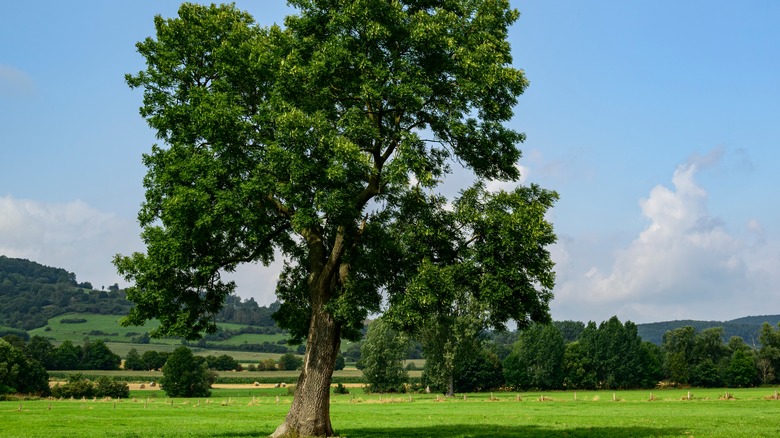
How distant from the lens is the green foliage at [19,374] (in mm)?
109500

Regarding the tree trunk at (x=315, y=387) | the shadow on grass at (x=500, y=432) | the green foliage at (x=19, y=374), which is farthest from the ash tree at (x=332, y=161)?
the green foliage at (x=19, y=374)

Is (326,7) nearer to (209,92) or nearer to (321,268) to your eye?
(209,92)

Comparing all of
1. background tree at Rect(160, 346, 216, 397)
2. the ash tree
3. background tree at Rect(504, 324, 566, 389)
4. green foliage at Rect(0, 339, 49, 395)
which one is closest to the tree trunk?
the ash tree

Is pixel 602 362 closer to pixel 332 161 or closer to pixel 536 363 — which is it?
pixel 536 363

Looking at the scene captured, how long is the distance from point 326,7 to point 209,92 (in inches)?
288

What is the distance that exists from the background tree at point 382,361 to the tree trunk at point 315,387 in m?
96.5

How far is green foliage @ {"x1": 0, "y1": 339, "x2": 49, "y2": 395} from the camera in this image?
109500 mm

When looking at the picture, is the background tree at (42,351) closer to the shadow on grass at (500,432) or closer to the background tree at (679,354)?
the shadow on grass at (500,432)

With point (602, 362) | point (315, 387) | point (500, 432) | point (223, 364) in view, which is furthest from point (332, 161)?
point (223, 364)

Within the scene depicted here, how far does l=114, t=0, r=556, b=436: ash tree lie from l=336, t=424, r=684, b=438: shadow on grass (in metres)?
8.35

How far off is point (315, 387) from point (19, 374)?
101 m

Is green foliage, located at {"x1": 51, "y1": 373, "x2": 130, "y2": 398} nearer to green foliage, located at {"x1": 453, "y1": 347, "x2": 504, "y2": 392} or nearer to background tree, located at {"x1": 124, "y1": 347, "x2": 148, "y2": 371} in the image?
green foliage, located at {"x1": 453, "y1": 347, "x2": 504, "y2": 392}

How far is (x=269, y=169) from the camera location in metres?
29.9

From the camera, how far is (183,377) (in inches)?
5005
